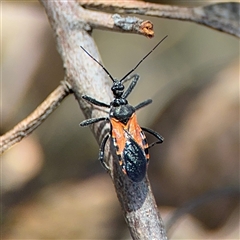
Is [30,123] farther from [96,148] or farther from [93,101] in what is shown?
[96,148]

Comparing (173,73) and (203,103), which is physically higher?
(173,73)

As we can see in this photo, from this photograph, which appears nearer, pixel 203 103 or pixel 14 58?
pixel 203 103

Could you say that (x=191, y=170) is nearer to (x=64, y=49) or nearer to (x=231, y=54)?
(x=231, y=54)

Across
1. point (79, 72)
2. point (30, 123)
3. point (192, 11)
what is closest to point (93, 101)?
point (79, 72)

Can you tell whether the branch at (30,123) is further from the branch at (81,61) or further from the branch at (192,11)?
the branch at (192,11)

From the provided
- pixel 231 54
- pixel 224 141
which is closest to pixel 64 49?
pixel 224 141

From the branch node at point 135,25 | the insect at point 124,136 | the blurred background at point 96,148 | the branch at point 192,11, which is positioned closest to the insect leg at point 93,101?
the insect at point 124,136
